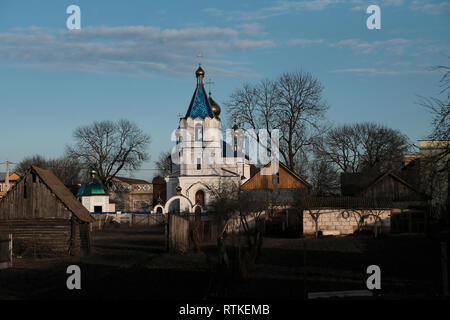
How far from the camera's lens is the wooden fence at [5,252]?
20625 millimetres

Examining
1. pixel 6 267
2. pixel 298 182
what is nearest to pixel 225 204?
pixel 298 182

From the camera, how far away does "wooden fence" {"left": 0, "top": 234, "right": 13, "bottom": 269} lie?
812 inches

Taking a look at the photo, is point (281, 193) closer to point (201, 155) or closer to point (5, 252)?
point (201, 155)

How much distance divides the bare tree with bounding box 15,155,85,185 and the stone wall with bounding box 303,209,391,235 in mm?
42426

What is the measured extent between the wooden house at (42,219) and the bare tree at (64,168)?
151 ft

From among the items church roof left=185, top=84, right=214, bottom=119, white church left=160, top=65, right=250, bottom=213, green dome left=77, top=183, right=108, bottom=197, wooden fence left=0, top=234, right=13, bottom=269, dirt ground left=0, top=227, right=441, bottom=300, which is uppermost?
church roof left=185, top=84, right=214, bottom=119

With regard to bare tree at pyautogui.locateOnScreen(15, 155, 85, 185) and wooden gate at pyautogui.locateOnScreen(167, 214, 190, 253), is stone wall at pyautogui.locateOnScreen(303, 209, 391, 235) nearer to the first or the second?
wooden gate at pyautogui.locateOnScreen(167, 214, 190, 253)

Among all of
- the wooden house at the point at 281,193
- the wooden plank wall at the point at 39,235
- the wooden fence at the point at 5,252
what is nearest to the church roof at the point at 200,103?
the wooden house at the point at 281,193

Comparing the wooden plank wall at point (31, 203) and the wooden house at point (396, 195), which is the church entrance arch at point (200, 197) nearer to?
the wooden house at point (396, 195)

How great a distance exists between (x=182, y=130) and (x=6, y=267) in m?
40.7

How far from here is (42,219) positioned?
25609 mm

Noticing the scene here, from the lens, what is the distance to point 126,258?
23469mm

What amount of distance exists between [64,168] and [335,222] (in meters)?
57.0

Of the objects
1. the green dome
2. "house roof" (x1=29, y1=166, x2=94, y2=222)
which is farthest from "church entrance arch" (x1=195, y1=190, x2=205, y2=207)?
"house roof" (x1=29, y1=166, x2=94, y2=222)
